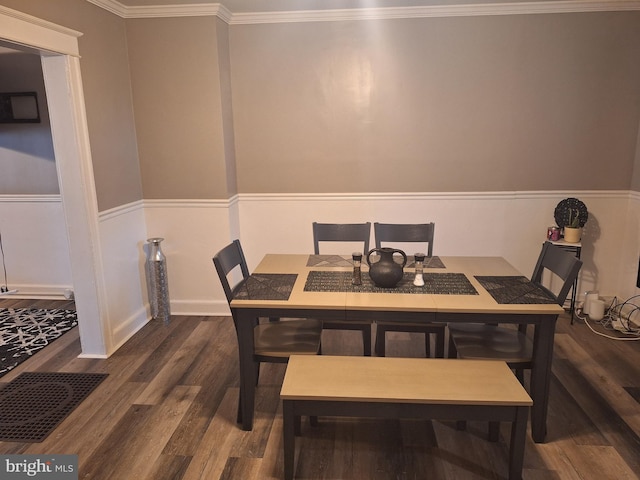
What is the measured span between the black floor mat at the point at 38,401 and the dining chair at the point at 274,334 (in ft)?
3.33

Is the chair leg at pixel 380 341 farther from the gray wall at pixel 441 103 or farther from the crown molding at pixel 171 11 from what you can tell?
the crown molding at pixel 171 11

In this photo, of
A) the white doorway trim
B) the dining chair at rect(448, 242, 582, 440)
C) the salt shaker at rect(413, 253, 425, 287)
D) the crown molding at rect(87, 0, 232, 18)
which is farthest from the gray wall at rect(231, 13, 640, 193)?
the salt shaker at rect(413, 253, 425, 287)

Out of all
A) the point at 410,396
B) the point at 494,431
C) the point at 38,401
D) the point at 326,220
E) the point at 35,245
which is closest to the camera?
the point at 410,396

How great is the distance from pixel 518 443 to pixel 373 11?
313cm

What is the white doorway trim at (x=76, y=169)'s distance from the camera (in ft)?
8.69

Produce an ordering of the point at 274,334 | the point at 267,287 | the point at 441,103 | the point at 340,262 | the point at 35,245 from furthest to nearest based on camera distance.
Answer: the point at 35,245 → the point at 441,103 → the point at 340,262 → the point at 274,334 → the point at 267,287

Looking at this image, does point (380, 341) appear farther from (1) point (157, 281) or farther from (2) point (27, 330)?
(2) point (27, 330)

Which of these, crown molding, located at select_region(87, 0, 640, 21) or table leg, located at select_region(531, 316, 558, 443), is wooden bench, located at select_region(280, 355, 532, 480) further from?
crown molding, located at select_region(87, 0, 640, 21)

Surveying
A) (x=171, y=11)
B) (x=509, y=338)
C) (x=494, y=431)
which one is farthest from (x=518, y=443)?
(x=171, y=11)

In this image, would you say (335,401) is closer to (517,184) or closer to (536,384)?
(536,384)

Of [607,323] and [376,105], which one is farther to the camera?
[376,105]

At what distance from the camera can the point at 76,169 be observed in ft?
9.42

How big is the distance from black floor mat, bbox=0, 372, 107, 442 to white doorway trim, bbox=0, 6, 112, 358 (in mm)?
330

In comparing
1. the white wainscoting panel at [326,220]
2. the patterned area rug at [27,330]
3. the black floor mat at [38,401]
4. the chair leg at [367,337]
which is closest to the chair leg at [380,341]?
the chair leg at [367,337]
